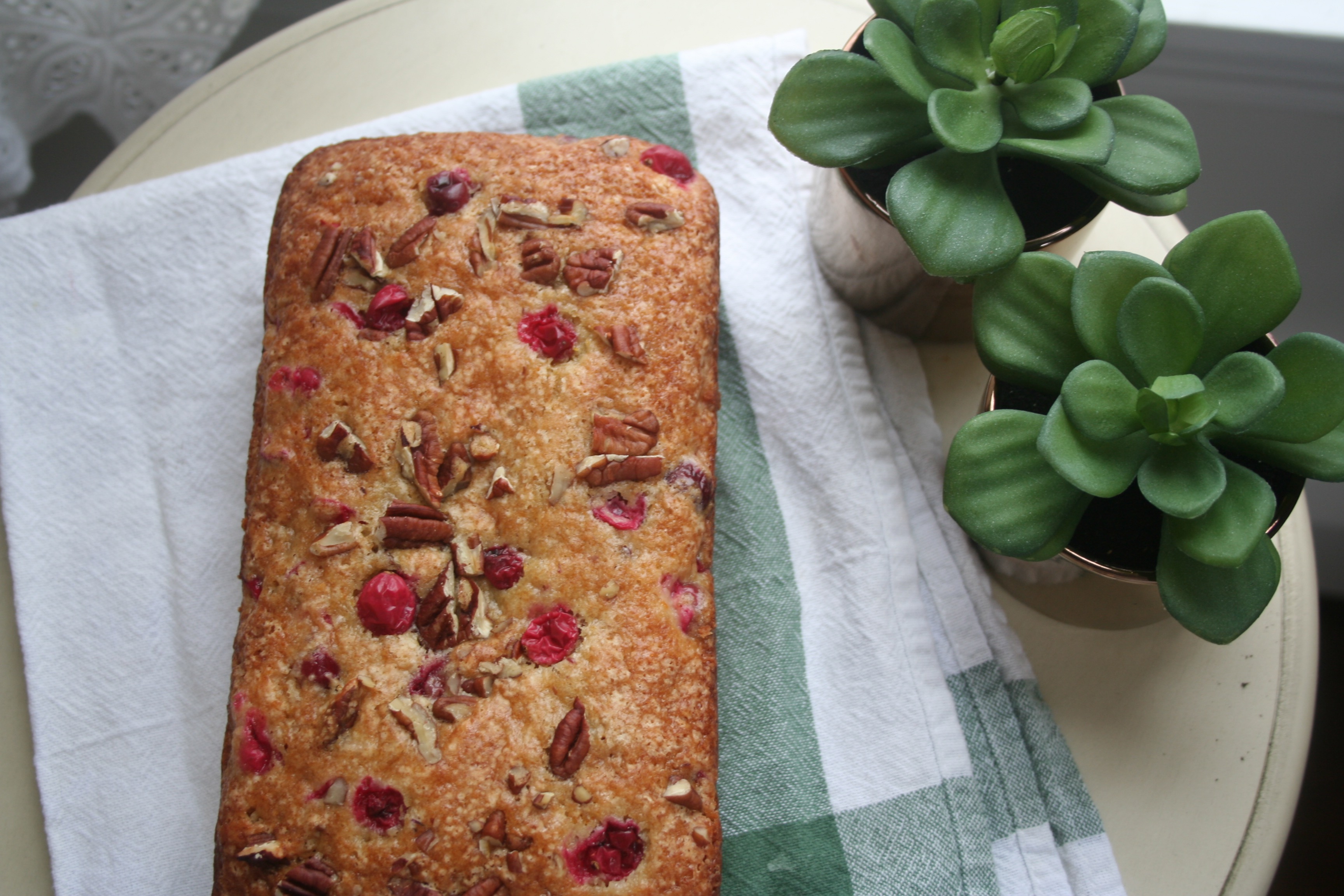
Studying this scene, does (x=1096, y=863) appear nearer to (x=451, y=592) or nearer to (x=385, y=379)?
(x=451, y=592)

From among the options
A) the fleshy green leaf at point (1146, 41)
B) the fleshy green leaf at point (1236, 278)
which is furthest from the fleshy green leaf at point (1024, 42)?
the fleshy green leaf at point (1236, 278)

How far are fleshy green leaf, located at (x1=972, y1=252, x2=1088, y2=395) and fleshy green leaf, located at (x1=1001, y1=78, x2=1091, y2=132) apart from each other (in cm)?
13

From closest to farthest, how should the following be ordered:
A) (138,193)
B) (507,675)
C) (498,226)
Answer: (507,675)
(498,226)
(138,193)

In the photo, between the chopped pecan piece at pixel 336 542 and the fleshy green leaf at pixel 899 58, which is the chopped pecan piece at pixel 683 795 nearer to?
the chopped pecan piece at pixel 336 542

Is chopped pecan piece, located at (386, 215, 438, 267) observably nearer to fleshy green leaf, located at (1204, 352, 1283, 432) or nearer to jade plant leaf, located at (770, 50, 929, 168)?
jade plant leaf, located at (770, 50, 929, 168)

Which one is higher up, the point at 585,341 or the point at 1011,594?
the point at 585,341

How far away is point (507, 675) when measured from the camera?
1.02m

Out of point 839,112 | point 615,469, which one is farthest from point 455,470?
point 839,112

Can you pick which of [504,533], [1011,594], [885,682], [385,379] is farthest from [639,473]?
[1011,594]

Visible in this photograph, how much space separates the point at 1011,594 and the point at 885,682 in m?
0.22

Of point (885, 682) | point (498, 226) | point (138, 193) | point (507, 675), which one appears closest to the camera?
point (507, 675)

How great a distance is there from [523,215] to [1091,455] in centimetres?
65

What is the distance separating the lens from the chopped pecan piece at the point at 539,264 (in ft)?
3.62

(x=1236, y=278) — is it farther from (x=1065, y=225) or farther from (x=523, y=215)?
(x=523, y=215)
